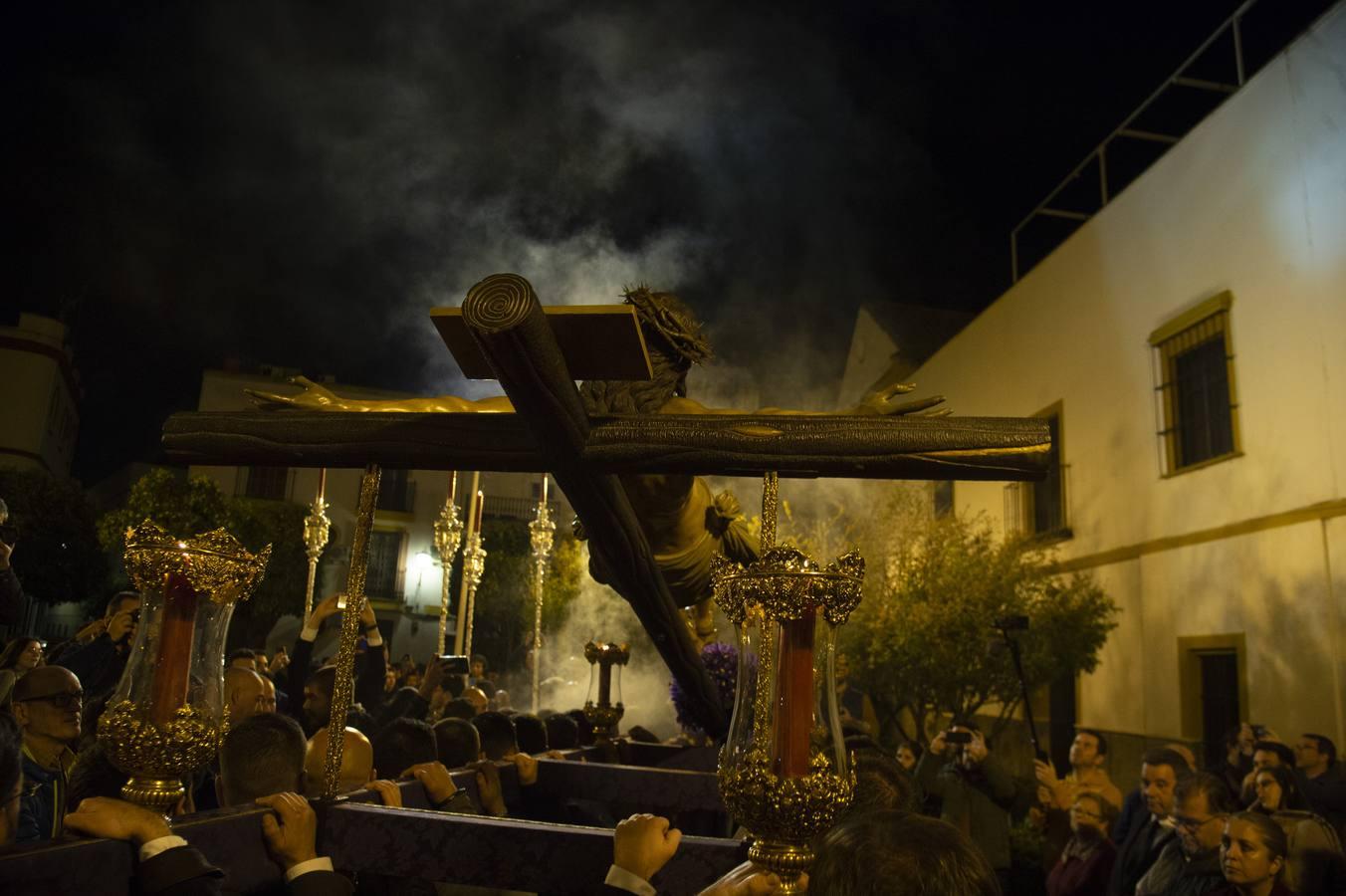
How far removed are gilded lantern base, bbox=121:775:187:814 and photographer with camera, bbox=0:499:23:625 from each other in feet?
7.68

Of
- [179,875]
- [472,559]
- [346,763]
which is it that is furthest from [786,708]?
[472,559]

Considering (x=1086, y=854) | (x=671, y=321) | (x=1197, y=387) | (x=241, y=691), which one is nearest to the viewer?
(x=671, y=321)

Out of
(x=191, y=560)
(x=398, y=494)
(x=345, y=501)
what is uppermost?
(x=398, y=494)

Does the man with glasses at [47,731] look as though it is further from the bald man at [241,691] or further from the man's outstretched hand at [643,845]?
the man's outstretched hand at [643,845]

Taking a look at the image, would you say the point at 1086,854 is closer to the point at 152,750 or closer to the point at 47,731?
the point at 152,750

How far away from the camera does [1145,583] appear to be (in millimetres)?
11664

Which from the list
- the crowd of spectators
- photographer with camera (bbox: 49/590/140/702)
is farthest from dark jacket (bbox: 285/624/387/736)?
photographer with camera (bbox: 49/590/140/702)

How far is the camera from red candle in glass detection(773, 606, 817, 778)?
1.89 meters

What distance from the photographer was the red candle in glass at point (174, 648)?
2.16 metres

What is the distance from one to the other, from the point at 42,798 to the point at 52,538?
2187 centimetres

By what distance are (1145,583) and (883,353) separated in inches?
350

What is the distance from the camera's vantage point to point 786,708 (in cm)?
192

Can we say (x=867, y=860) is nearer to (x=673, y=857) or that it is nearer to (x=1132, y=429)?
(x=673, y=857)

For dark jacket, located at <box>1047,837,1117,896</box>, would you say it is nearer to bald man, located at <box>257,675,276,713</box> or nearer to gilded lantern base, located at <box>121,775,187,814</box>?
bald man, located at <box>257,675,276,713</box>
